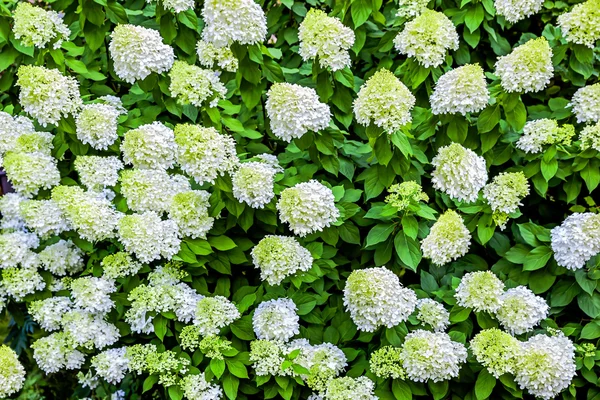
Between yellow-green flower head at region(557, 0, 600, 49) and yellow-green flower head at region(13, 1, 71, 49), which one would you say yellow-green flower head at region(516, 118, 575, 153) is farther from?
yellow-green flower head at region(13, 1, 71, 49)

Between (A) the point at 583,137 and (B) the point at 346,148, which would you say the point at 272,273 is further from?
(A) the point at 583,137

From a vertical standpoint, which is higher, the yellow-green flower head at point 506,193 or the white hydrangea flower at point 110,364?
the yellow-green flower head at point 506,193

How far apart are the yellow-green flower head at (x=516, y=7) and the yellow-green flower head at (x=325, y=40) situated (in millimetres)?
774

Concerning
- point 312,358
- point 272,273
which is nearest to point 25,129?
point 272,273

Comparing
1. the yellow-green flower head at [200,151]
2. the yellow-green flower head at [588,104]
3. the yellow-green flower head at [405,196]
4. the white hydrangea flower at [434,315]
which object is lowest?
the white hydrangea flower at [434,315]

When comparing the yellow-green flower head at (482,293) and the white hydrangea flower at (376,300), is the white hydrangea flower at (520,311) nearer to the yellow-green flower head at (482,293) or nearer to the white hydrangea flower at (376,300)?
the yellow-green flower head at (482,293)

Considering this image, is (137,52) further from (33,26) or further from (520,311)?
(520,311)

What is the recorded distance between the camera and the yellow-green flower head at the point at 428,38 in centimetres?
283

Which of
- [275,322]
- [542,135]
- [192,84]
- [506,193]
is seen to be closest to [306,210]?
[275,322]

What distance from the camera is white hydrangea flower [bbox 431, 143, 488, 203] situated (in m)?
2.73

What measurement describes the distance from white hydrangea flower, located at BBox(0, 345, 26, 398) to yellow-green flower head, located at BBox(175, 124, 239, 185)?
4.24 feet

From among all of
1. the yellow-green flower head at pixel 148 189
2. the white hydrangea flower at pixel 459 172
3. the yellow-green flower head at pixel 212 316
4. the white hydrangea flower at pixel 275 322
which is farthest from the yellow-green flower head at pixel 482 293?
the yellow-green flower head at pixel 148 189

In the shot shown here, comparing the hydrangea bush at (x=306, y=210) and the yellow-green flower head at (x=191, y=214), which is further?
the yellow-green flower head at (x=191, y=214)

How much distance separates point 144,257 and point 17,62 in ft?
4.23
